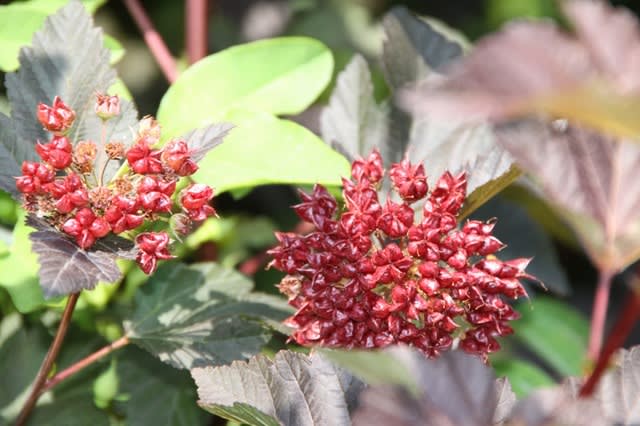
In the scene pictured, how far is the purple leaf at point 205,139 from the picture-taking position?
0.84 m

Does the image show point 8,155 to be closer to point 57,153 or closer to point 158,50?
point 57,153

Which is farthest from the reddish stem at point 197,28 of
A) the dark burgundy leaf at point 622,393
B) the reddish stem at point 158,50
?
the dark burgundy leaf at point 622,393

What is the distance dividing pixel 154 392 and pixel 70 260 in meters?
0.41

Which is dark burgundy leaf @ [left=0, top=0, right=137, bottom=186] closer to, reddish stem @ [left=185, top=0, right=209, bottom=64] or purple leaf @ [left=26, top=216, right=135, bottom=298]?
purple leaf @ [left=26, top=216, right=135, bottom=298]

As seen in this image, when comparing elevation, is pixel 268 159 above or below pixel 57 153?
below

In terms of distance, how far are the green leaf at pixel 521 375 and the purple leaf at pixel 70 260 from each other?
2.38ft

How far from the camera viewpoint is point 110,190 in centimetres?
83

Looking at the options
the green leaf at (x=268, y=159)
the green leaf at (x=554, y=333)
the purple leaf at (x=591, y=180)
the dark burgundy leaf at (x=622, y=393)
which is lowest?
the green leaf at (x=554, y=333)

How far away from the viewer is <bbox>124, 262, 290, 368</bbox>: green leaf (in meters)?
0.97

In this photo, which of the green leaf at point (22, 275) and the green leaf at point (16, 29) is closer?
the green leaf at point (22, 275)

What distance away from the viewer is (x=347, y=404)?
2.77ft

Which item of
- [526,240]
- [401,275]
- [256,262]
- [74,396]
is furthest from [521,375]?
[74,396]

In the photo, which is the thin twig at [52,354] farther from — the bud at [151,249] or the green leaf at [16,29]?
the green leaf at [16,29]

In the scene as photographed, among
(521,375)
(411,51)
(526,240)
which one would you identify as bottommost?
(521,375)
